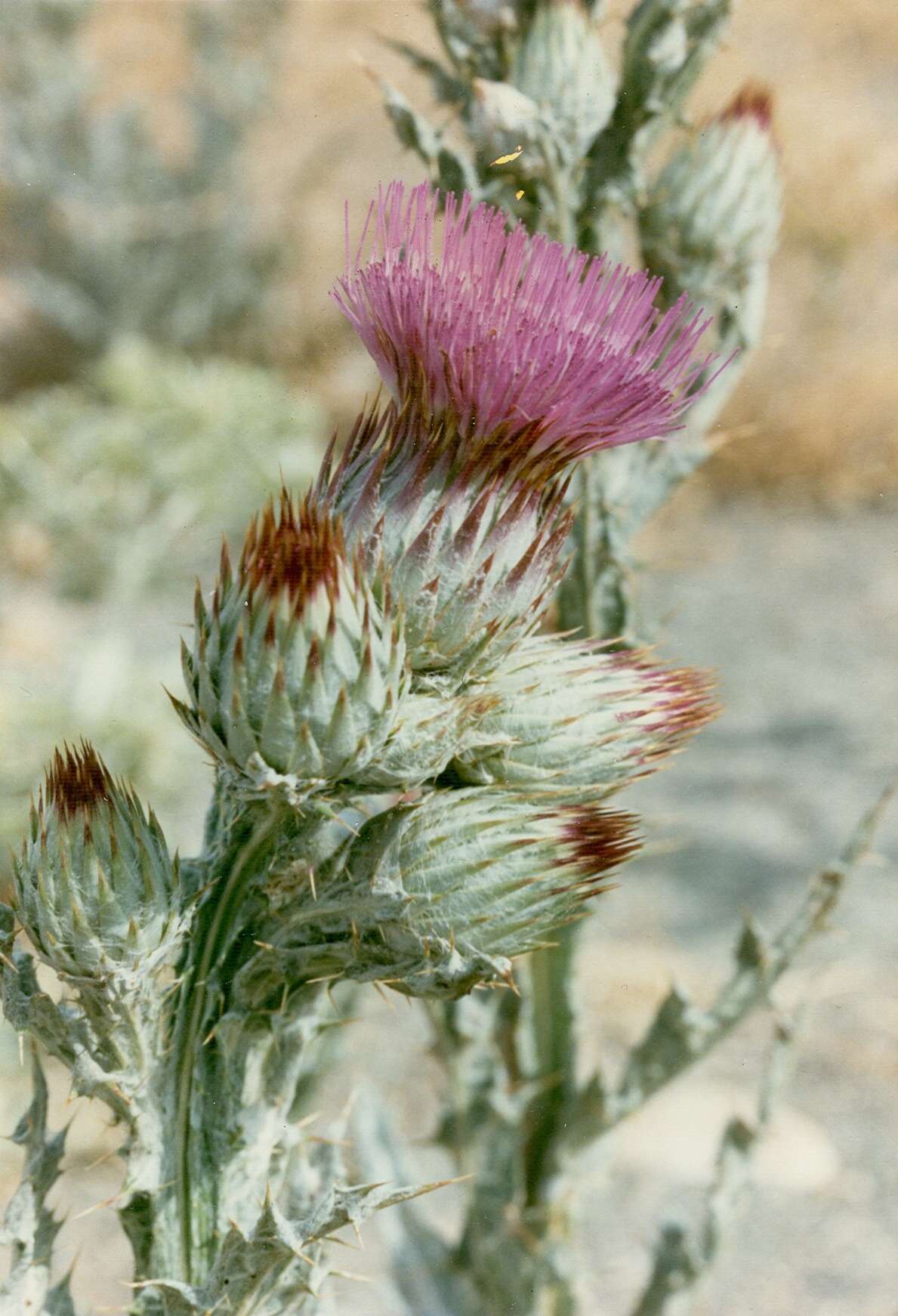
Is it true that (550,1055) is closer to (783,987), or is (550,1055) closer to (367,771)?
(367,771)

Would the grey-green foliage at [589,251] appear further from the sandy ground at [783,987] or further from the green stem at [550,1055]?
the sandy ground at [783,987]

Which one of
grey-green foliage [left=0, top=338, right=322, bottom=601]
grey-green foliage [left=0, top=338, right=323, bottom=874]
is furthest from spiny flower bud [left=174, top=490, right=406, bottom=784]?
grey-green foliage [left=0, top=338, right=322, bottom=601]

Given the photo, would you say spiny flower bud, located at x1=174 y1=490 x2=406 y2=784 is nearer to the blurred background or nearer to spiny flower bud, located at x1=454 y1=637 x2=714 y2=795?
spiny flower bud, located at x1=454 y1=637 x2=714 y2=795

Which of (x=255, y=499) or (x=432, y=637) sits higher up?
(x=255, y=499)

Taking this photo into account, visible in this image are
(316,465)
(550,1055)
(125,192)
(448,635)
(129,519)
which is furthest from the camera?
(125,192)

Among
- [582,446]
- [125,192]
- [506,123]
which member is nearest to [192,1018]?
[582,446]

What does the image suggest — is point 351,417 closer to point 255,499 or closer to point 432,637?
point 255,499

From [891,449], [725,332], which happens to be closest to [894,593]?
[891,449]
